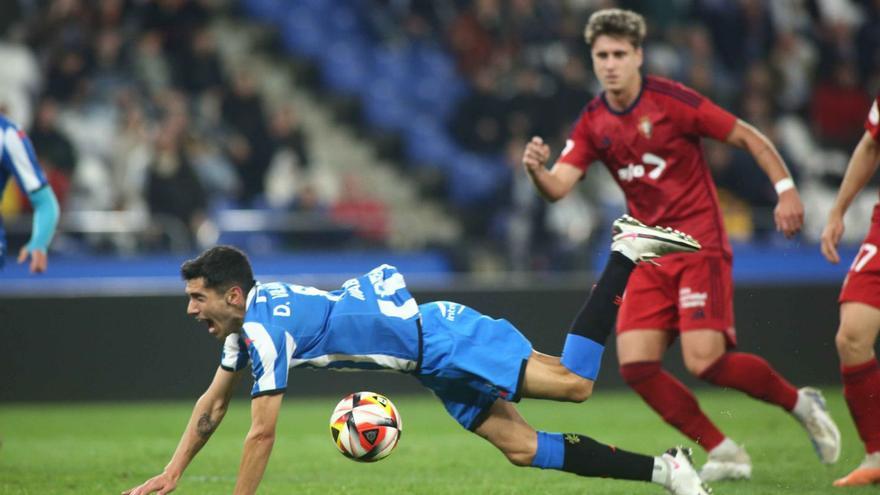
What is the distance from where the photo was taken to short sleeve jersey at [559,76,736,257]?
23.8 ft

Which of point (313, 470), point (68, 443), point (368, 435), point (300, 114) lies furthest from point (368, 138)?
point (368, 435)

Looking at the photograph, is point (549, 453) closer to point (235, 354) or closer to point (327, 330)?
point (327, 330)

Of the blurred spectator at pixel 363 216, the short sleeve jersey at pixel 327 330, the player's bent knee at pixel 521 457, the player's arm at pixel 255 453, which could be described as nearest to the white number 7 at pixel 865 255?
the player's bent knee at pixel 521 457

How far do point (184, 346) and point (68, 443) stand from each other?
114 inches

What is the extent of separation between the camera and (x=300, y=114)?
56.7ft

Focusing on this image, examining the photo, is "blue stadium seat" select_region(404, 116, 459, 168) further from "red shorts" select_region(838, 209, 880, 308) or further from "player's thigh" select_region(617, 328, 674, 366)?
"red shorts" select_region(838, 209, 880, 308)

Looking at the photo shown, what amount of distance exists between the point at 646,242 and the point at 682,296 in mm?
974

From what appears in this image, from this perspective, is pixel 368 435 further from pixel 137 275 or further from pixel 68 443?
pixel 137 275

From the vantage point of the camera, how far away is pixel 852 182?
22.9 ft

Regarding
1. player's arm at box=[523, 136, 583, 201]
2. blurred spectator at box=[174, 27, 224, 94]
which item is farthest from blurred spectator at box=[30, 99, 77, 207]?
player's arm at box=[523, 136, 583, 201]

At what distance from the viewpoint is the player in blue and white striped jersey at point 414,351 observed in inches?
225

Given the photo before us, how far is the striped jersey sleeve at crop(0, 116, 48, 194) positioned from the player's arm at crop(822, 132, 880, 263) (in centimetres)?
487

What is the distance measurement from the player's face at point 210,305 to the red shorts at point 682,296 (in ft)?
8.58

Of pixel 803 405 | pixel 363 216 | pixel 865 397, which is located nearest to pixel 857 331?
pixel 865 397
